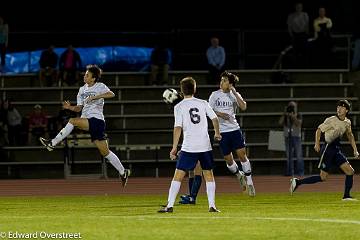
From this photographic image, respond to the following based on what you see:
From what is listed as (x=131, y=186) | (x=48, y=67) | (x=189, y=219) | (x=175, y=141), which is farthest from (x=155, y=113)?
(x=189, y=219)

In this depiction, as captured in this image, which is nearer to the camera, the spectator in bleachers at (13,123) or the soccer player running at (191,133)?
the soccer player running at (191,133)

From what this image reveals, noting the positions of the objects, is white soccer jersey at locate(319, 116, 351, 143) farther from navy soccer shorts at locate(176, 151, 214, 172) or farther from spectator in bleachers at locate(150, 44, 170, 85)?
spectator in bleachers at locate(150, 44, 170, 85)

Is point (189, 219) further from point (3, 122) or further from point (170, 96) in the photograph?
point (3, 122)

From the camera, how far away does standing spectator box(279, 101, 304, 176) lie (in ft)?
101

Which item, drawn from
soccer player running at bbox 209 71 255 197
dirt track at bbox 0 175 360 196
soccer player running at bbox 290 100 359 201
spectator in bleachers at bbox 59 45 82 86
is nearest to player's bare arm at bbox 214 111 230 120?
soccer player running at bbox 209 71 255 197

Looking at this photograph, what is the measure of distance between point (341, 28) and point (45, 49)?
9713 millimetres

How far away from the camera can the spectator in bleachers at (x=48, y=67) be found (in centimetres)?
3447

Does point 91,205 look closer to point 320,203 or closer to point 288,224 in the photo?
point 320,203

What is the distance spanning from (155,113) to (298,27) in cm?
506

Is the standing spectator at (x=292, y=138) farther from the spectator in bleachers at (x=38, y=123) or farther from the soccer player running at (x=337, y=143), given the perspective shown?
the soccer player running at (x=337, y=143)

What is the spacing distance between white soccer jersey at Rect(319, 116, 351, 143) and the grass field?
46.8 inches

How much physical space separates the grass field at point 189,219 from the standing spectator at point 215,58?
12.7m

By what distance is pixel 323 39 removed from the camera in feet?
114

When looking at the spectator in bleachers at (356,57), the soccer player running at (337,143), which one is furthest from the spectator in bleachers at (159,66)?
the soccer player running at (337,143)
